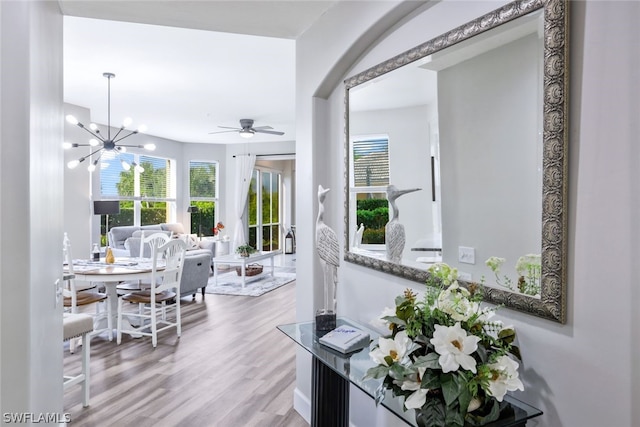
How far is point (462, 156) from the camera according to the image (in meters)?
1.66

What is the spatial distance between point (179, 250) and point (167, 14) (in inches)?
104

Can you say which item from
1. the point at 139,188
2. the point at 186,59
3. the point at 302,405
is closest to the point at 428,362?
the point at 302,405

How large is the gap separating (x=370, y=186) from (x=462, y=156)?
0.65 m

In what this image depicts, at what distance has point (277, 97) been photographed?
19.1ft

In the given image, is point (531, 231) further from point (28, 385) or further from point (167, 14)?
point (167, 14)

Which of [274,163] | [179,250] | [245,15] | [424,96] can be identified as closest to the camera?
[424,96]

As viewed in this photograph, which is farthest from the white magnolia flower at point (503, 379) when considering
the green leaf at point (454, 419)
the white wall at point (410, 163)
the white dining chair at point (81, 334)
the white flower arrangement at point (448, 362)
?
the white dining chair at point (81, 334)

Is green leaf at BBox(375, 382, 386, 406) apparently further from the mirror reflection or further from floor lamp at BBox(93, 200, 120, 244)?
floor lamp at BBox(93, 200, 120, 244)

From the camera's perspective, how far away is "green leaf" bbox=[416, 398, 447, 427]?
114cm

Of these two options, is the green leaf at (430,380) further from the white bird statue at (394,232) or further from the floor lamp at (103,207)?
the floor lamp at (103,207)

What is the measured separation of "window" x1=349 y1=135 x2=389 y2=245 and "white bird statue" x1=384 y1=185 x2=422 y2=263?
42 mm

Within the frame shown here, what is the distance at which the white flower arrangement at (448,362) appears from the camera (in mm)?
1121

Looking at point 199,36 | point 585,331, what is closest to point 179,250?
point 199,36

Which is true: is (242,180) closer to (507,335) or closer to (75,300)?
(75,300)
